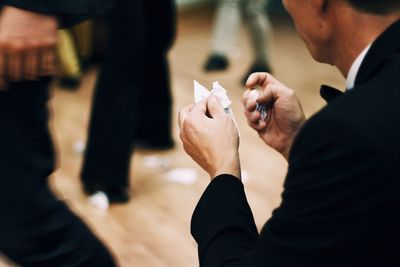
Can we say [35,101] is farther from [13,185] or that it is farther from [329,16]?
[329,16]

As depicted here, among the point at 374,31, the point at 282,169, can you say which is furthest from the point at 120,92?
the point at 374,31

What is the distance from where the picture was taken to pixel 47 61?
1.20 metres

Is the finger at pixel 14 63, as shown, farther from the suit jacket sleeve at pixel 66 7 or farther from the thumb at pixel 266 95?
the thumb at pixel 266 95

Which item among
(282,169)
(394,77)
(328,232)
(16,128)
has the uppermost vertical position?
(394,77)

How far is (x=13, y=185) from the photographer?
1277mm

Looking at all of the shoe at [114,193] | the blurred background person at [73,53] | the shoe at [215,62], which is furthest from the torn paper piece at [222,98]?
the shoe at [215,62]

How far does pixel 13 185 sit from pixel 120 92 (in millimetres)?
839

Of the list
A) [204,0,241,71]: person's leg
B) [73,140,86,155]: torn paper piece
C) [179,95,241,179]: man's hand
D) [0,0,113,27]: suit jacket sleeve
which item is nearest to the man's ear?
[179,95,241,179]: man's hand

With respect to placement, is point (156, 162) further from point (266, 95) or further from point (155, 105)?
point (266, 95)

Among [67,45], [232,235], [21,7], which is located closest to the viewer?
[232,235]

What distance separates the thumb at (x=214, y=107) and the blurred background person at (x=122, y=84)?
87cm

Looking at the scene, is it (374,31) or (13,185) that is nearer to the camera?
(374,31)

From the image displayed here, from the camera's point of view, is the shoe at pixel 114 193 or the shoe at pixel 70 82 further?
the shoe at pixel 70 82

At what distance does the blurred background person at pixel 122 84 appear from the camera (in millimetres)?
1983
